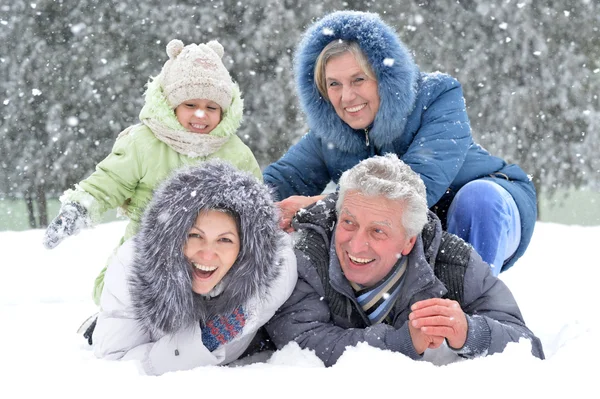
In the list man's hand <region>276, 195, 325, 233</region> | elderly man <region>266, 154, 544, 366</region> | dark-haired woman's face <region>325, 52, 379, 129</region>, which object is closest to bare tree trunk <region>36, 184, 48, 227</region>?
dark-haired woman's face <region>325, 52, 379, 129</region>

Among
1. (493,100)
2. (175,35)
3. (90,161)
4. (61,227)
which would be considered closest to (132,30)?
(175,35)

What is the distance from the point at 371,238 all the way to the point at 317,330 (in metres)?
0.45

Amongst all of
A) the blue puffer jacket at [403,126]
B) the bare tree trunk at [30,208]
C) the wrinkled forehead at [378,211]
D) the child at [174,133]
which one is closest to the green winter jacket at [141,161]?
the child at [174,133]

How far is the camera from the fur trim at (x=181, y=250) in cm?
241

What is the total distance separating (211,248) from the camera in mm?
2459

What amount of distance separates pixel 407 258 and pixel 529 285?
101 inches

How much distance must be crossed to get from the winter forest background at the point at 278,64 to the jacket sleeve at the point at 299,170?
6.28 metres

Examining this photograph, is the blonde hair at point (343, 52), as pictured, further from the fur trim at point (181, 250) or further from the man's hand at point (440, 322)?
the man's hand at point (440, 322)

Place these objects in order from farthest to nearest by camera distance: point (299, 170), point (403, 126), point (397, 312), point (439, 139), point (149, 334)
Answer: point (299, 170), point (403, 126), point (439, 139), point (397, 312), point (149, 334)

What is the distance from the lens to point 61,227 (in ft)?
9.05

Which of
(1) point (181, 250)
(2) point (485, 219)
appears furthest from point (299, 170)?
(1) point (181, 250)

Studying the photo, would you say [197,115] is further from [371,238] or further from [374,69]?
[371,238]

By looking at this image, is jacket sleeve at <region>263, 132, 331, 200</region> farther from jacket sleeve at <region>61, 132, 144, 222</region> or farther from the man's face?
the man's face

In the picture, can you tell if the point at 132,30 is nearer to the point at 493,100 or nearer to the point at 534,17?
the point at 493,100
